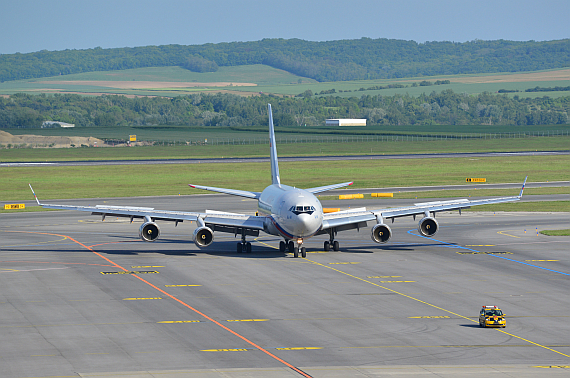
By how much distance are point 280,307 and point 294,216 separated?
42.3 feet

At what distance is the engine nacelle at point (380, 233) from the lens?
54.5 metres

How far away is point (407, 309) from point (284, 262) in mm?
15595

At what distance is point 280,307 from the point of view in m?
38.3

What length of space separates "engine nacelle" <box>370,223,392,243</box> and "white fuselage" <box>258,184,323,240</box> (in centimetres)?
430

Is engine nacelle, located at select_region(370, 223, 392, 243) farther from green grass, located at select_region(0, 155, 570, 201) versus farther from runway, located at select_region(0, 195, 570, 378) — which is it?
green grass, located at select_region(0, 155, 570, 201)

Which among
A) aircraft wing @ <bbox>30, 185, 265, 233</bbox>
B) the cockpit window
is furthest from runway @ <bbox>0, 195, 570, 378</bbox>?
the cockpit window

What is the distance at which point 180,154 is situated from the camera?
193 meters

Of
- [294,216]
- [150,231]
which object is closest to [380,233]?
[294,216]

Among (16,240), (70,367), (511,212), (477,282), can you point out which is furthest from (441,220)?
(70,367)

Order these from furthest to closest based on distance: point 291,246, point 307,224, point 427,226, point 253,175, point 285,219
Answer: point 253,175
point 427,226
point 291,246
point 285,219
point 307,224

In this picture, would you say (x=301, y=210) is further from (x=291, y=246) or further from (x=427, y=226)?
(x=427, y=226)

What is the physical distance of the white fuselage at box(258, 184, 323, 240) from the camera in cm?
5053

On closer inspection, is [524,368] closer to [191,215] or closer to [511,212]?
[191,215]

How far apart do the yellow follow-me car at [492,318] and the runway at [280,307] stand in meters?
0.47
